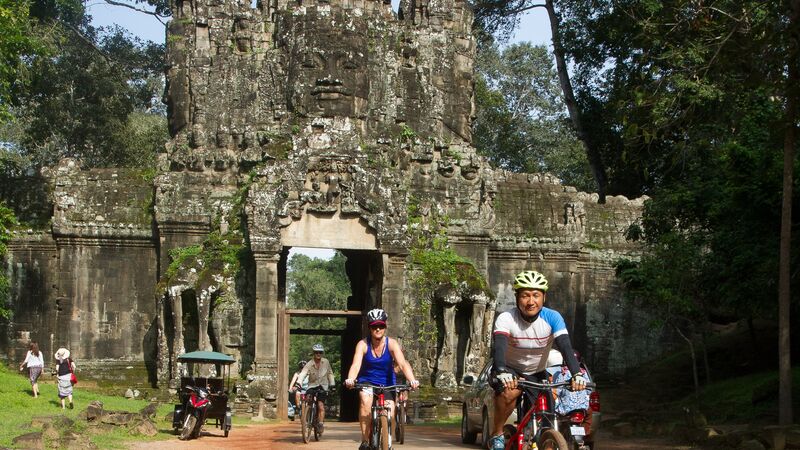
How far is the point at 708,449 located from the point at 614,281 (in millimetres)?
12490

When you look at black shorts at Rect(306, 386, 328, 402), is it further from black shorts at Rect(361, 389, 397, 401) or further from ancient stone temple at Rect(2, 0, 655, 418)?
black shorts at Rect(361, 389, 397, 401)

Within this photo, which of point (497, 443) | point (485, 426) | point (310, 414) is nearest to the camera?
point (497, 443)

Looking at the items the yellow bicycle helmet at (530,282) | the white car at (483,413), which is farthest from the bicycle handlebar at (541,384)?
the white car at (483,413)

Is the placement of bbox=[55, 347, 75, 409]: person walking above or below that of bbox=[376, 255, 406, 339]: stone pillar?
below

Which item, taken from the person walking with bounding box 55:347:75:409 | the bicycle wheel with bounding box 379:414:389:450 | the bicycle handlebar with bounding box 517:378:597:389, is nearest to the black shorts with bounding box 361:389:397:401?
the bicycle wheel with bounding box 379:414:389:450

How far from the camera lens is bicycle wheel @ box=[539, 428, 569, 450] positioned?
939 centimetres

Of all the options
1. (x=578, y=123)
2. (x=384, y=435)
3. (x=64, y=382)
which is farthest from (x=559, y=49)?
(x=384, y=435)

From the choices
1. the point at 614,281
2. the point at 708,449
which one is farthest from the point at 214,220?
the point at 708,449

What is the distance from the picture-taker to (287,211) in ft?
76.0

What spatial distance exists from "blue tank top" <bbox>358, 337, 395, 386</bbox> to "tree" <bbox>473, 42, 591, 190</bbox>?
34.8m

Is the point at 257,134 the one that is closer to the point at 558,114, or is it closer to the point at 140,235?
the point at 140,235

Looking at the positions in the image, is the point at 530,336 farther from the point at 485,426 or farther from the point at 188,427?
the point at 188,427

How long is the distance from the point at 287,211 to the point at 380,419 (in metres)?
11.5

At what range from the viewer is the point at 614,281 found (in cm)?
2867
